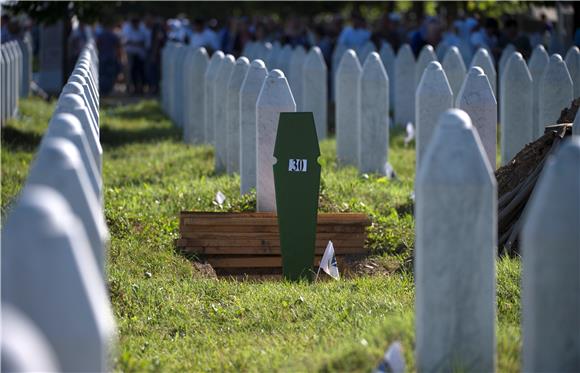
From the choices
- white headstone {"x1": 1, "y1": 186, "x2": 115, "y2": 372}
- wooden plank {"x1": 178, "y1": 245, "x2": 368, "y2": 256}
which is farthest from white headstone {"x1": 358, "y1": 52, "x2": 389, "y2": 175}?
white headstone {"x1": 1, "y1": 186, "x2": 115, "y2": 372}

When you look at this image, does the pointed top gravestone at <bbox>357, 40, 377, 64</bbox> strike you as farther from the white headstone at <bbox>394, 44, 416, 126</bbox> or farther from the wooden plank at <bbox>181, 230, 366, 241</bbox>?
the wooden plank at <bbox>181, 230, 366, 241</bbox>

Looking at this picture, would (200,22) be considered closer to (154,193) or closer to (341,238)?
(154,193)

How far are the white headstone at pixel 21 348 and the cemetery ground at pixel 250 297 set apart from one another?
89.7 inches

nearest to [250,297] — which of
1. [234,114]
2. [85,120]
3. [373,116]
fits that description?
[85,120]

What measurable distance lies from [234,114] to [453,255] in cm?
791

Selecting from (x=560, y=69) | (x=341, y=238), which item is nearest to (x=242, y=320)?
(x=341, y=238)

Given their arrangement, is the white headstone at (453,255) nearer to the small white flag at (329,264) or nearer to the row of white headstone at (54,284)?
the row of white headstone at (54,284)

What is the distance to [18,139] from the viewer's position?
17.9 metres

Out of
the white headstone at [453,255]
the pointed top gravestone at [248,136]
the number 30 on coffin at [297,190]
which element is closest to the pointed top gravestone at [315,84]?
the pointed top gravestone at [248,136]

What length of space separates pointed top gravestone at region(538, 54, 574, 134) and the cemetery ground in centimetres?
160

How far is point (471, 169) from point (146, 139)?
1456 centimetres

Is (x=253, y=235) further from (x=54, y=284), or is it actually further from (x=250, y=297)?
(x=54, y=284)

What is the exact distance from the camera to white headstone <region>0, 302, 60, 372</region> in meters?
3.14

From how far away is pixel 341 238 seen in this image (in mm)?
9781
